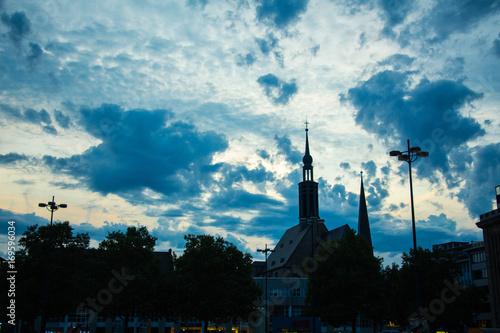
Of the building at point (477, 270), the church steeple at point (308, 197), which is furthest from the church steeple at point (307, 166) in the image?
the building at point (477, 270)

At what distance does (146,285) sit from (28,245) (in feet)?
45.9

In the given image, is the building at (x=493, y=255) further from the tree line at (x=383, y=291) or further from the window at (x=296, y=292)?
the window at (x=296, y=292)

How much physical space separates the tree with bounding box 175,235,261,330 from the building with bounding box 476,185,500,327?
114ft

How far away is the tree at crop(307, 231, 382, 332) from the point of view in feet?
175

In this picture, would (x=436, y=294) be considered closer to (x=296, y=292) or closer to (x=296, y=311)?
(x=296, y=311)

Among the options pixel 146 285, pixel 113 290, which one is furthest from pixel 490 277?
pixel 113 290

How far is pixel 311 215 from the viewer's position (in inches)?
4798

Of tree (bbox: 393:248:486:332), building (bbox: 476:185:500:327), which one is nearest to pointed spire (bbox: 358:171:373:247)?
building (bbox: 476:185:500:327)

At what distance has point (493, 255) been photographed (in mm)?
63594

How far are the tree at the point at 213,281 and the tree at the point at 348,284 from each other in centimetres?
878

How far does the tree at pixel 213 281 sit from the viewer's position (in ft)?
169

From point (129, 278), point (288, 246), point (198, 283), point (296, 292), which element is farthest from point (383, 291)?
point (288, 246)

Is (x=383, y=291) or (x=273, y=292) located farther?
(x=273, y=292)

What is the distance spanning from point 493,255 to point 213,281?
41551mm
